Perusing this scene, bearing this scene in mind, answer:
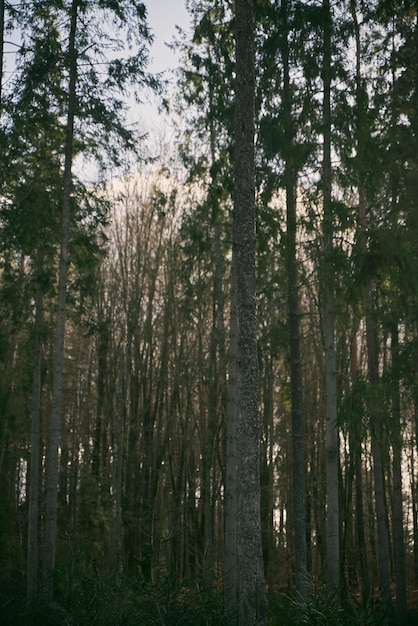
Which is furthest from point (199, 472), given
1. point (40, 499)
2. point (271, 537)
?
point (40, 499)

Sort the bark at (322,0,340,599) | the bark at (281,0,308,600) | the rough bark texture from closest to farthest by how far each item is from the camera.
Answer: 1. the rough bark texture
2. the bark at (322,0,340,599)
3. the bark at (281,0,308,600)

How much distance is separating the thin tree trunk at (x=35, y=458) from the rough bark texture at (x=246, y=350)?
717 centimetres

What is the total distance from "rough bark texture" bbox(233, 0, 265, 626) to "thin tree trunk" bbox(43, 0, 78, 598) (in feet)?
17.4

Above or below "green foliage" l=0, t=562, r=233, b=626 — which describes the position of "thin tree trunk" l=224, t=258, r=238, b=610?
above

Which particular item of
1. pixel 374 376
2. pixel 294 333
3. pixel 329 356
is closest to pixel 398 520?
pixel 374 376

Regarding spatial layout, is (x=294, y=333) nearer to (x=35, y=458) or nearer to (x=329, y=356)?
(x=329, y=356)

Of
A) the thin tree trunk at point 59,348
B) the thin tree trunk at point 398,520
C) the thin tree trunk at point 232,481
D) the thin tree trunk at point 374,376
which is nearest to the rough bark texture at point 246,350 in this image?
the thin tree trunk at point 232,481

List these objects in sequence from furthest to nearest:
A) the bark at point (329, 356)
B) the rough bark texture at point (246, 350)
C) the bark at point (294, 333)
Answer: the bark at point (294, 333) < the bark at point (329, 356) < the rough bark texture at point (246, 350)

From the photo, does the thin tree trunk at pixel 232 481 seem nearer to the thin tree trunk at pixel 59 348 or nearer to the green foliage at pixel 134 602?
the thin tree trunk at pixel 59 348

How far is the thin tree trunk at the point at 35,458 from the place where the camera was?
566 inches

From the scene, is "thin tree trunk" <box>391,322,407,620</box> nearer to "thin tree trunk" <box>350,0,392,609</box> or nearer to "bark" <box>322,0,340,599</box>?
"thin tree trunk" <box>350,0,392,609</box>

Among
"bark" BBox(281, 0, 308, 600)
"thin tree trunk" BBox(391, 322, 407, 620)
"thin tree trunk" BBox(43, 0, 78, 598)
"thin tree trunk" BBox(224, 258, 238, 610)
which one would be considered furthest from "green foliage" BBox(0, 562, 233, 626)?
"thin tree trunk" BBox(391, 322, 407, 620)

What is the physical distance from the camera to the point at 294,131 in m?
12.9

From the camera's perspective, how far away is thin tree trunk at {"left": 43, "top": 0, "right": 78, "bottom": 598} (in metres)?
12.8
